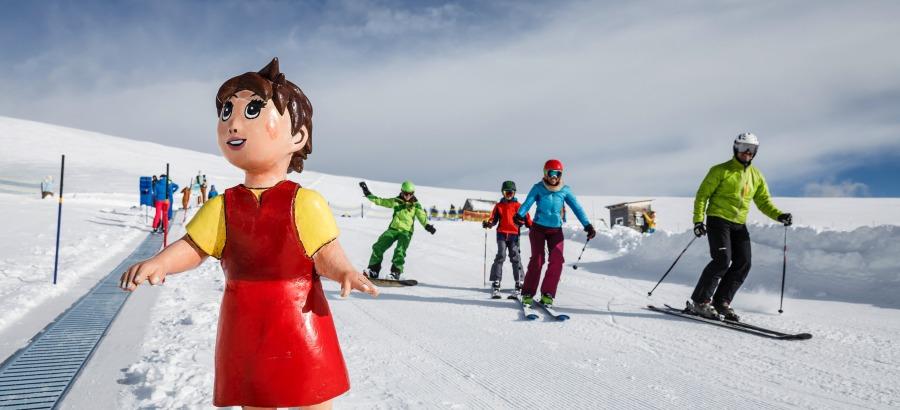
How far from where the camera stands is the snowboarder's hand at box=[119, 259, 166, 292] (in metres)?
1.77

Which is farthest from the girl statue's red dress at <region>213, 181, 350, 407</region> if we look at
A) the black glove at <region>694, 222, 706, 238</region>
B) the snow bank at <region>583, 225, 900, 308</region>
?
the snow bank at <region>583, 225, 900, 308</region>

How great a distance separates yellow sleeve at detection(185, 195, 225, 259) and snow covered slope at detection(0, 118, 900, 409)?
0.92m

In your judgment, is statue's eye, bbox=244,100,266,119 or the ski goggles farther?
the ski goggles

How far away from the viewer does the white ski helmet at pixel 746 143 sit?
503cm

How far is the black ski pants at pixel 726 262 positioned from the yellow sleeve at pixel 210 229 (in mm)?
4695

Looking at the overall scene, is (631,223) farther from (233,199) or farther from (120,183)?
(120,183)

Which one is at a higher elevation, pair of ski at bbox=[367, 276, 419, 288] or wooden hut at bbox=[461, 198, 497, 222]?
wooden hut at bbox=[461, 198, 497, 222]

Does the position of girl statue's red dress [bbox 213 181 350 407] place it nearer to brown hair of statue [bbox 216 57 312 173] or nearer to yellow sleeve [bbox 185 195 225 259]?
yellow sleeve [bbox 185 195 225 259]

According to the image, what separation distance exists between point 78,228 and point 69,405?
39.4ft

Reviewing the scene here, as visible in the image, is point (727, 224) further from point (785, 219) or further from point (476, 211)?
point (476, 211)

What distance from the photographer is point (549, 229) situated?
5.61m

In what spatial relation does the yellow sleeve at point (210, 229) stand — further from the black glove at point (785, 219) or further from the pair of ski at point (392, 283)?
the black glove at point (785, 219)

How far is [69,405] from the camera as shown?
2494 mm

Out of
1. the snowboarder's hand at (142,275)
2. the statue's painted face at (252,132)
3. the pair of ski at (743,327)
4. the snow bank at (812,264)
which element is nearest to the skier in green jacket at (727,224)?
the pair of ski at (743,327)
